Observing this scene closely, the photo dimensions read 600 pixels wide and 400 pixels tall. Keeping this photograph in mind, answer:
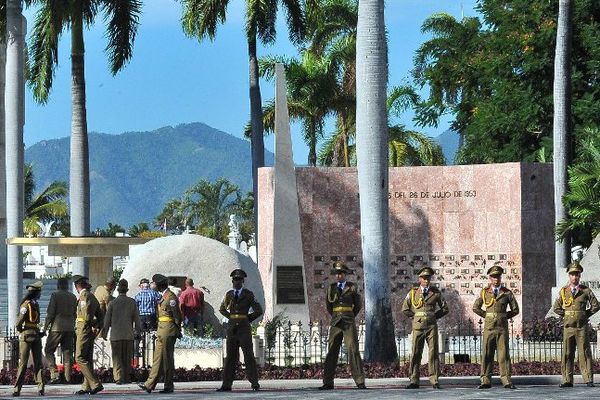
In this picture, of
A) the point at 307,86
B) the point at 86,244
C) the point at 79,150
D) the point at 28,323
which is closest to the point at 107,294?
the point at 28,323

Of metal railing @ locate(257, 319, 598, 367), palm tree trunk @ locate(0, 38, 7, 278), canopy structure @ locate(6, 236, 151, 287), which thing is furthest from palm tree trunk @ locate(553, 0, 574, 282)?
palm tree trunk @ locate(0, 38, 7, 278)

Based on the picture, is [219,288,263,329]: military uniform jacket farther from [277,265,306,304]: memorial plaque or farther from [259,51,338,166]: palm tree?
[259,51,338,166]: palm tree

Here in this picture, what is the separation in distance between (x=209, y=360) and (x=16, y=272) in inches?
472

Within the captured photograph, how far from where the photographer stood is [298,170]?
34.3m

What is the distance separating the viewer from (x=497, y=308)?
73.0ft

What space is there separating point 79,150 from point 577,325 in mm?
19769

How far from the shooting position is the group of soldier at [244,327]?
71.4 ft

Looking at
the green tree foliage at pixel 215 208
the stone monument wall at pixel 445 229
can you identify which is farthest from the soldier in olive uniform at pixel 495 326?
the green tree foliage at pixel 215 208

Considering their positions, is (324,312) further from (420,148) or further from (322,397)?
(420,148)

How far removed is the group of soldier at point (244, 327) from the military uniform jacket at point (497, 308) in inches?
0.6

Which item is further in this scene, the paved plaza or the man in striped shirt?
the man in striped shirt

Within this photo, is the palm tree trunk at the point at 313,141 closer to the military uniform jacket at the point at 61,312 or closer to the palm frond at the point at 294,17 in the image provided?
the palm frond at the point at 294,17

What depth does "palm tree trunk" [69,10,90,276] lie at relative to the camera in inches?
1550

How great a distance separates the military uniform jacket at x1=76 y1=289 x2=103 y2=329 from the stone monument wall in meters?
11.2
